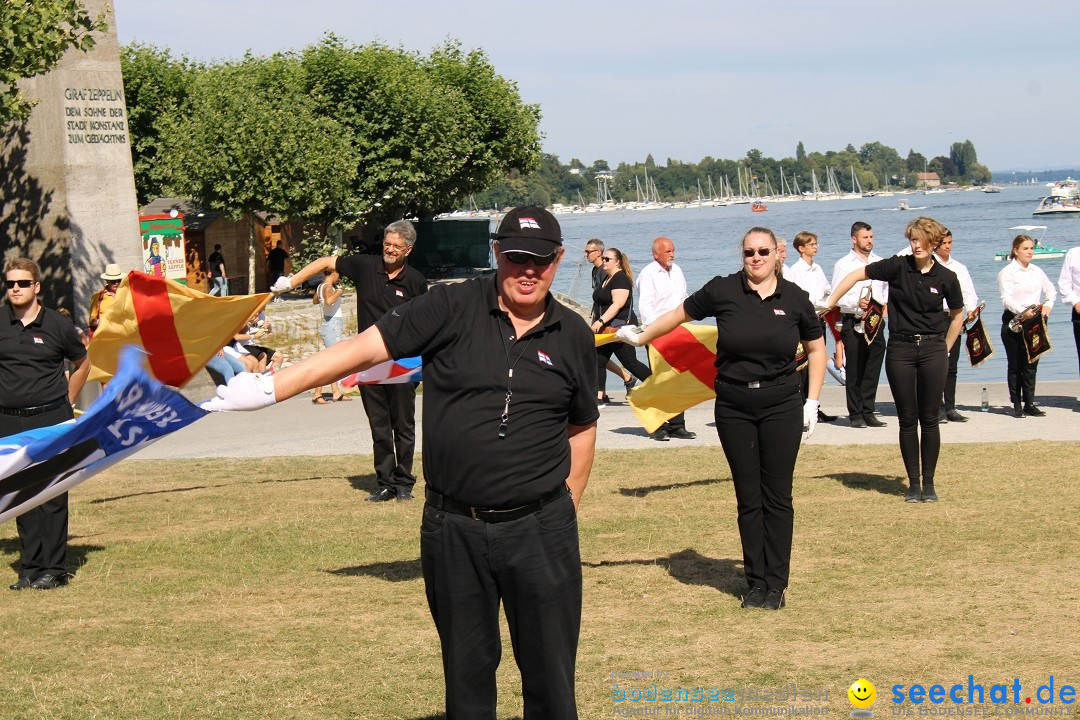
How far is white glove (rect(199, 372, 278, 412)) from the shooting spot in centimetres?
457

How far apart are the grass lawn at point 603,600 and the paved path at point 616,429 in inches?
72.9

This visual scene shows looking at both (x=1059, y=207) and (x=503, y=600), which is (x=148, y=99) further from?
(x=1059, y=207)

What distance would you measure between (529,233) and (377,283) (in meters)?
5.82

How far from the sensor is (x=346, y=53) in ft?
188

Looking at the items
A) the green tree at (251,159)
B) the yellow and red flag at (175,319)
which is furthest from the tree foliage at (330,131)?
the yellow and red flag at (175,319)

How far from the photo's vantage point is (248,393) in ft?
15.1

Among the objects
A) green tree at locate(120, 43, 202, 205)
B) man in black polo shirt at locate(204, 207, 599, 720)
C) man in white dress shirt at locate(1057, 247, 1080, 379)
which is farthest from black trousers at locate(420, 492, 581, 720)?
green tree at locate(120, 43, 202, 205)

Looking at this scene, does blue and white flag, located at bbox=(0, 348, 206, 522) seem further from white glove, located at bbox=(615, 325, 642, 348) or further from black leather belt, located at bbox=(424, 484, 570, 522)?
white glove, located at bbox=(615, 325, 642, 348)

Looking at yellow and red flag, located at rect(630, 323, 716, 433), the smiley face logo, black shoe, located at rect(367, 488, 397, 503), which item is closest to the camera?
the smiley face logo

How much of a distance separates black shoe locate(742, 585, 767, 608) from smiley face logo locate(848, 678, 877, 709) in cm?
163

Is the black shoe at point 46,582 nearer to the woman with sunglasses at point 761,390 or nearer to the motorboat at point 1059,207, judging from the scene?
the woman with sunglasses at point 761,390

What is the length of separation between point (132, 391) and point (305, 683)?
1.66 meters

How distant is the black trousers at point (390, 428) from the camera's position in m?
10.8

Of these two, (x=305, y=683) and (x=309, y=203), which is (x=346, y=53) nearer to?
(x=309, y=203)
